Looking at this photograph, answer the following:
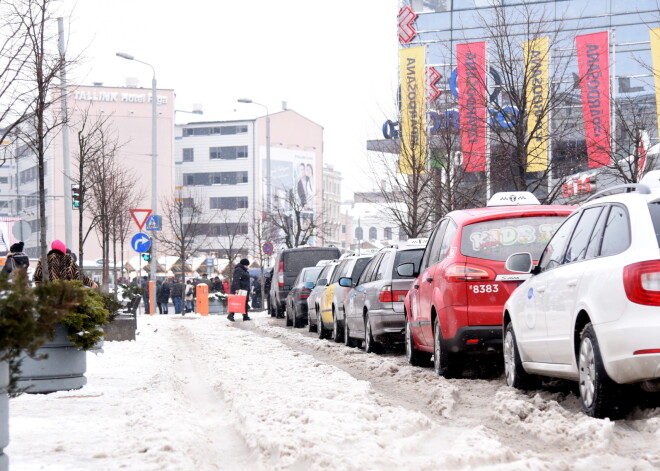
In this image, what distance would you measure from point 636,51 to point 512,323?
40.8 m

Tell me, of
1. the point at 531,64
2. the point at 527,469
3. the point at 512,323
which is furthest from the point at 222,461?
the point at 531,64

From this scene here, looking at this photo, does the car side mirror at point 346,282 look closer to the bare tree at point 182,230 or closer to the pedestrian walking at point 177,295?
the bare tree at point 182,230

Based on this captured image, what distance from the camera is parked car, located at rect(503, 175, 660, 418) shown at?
6.66 m

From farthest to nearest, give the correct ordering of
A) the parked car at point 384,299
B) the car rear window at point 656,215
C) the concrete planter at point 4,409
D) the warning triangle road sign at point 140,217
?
the warning triangle road sign at point 140,217, the parked car at point 384,299, the car rear window at point 656,215, the concrete planter at point 4,409

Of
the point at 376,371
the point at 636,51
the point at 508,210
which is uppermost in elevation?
the point at 636,51

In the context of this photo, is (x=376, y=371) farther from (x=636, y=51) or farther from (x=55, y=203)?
(x=55, y=203)

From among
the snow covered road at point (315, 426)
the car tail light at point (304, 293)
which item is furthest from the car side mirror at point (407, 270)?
the car tail light at point (304, 293)

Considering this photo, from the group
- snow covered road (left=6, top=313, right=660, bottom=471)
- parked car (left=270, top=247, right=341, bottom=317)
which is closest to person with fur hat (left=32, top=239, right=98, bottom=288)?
snow covered road (left=6, top=313, right=660, bottom=471)

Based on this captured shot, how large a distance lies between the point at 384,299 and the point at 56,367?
6.10m

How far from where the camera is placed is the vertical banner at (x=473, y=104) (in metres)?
23.2

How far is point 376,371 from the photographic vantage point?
1236cm

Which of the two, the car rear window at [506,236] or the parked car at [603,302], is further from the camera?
the car rear window at [506,236]

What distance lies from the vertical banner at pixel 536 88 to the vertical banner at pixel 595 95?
0.83m

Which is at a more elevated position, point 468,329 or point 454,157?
point 454,157
